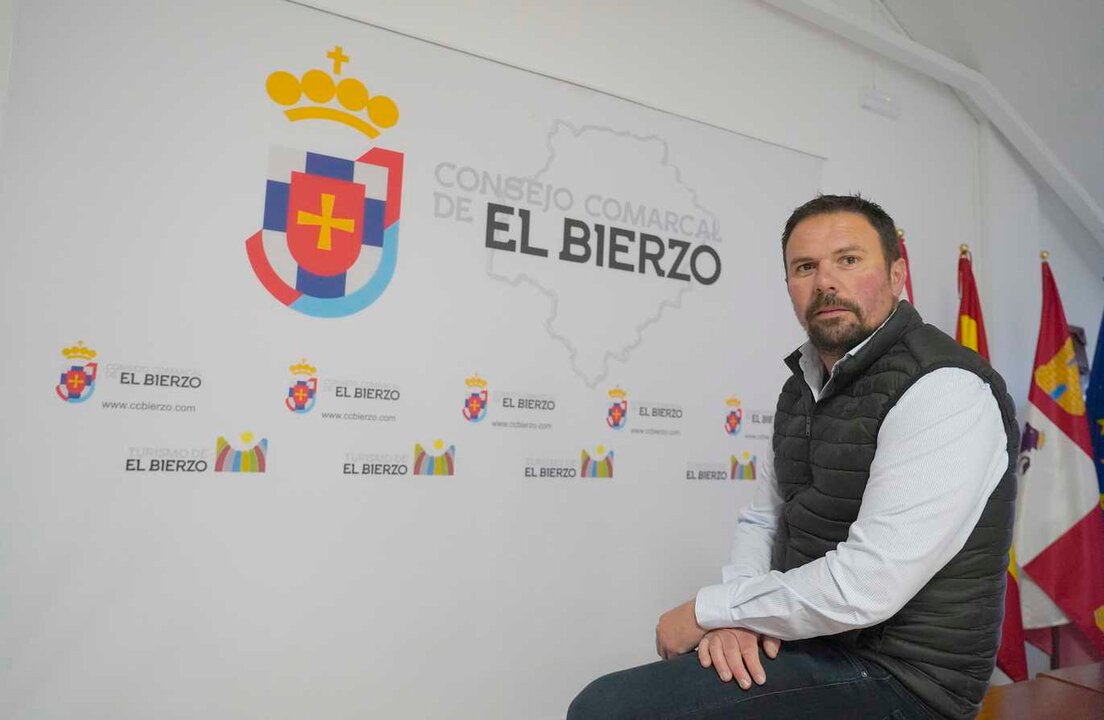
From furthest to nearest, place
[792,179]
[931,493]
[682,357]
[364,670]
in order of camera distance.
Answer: [792,179]
[682,357]
[364,670]
[931,493]

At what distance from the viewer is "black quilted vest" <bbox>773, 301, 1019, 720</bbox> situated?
3.36ft

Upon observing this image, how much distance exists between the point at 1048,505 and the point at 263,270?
3116 mm

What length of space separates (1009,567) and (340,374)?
8.79 ft

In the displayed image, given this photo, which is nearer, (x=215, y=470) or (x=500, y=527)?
(x=215, y=470)

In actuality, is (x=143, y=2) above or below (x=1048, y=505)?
above

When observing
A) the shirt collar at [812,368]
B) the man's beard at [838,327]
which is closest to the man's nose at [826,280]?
the man's beard at [838,327]

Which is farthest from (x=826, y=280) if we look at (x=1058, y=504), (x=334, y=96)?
(x=1058, y=504)

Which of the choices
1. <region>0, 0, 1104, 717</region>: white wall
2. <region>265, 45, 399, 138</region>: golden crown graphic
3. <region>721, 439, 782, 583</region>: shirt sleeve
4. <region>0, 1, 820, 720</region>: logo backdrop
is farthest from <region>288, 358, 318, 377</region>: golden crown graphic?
<region>721, 439, 782, 583</region>: shirt sleeve

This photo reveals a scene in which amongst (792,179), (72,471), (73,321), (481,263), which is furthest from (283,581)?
(792,179)

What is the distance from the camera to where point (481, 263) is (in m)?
2.18

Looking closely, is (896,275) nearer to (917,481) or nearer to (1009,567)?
(917,481)

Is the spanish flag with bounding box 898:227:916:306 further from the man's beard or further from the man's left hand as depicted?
the man's left hand

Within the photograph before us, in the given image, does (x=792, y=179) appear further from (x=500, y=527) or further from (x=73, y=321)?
(x=73, y=321)

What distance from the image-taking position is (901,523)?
98 cm
